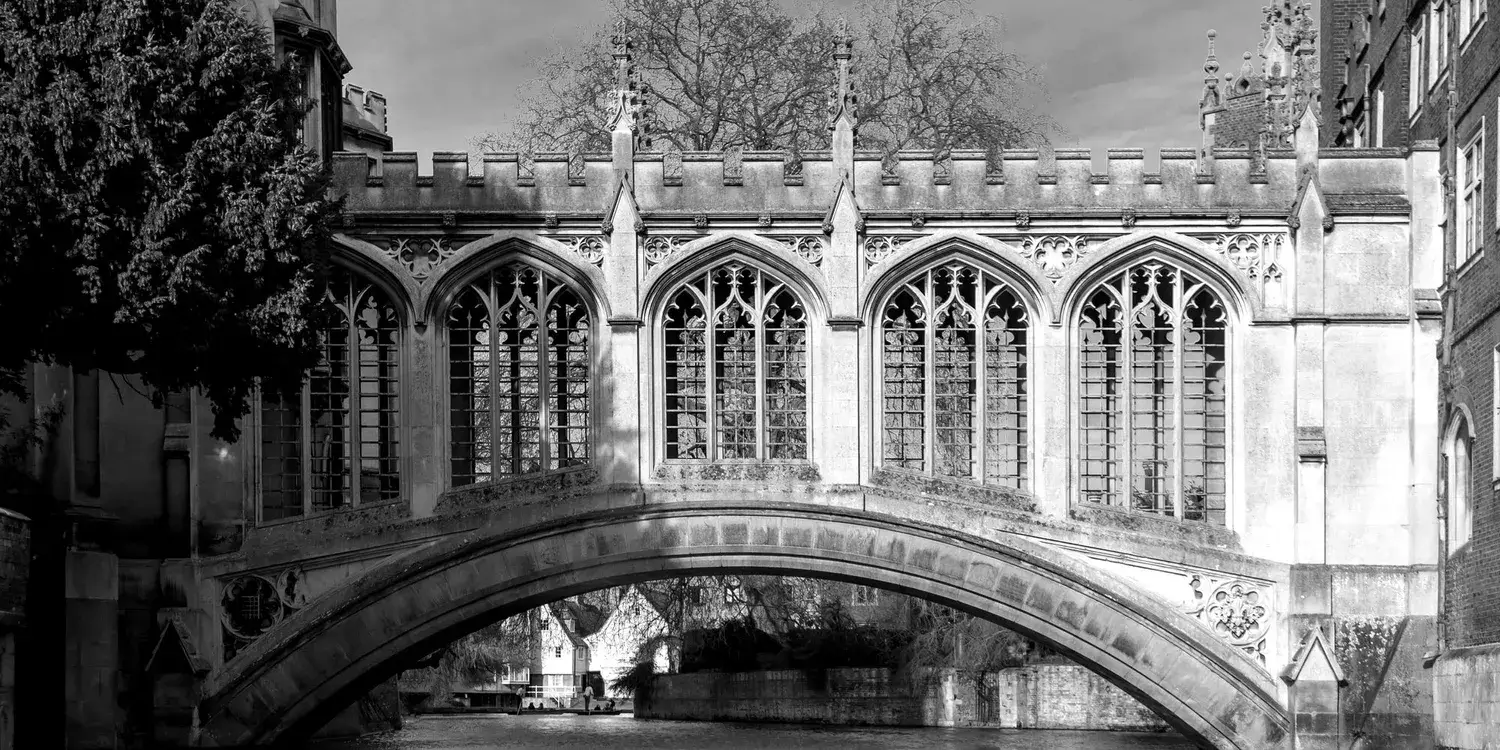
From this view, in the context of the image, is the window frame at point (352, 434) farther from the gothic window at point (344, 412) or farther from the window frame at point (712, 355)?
the window frame at point (712, 355)

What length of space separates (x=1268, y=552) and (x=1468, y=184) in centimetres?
395

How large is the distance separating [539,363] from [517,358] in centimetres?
54

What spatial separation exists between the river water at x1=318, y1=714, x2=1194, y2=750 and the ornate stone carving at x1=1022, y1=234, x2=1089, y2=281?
29.7 ft

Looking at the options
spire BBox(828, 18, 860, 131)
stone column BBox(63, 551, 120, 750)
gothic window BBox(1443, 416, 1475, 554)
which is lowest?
stone column BBox(63, 551, 120, 750)

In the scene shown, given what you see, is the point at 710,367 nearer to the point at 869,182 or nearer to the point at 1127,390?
the point at 869,182

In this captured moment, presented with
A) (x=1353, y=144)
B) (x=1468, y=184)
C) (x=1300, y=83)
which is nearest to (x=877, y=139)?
(x=1353, y=144)

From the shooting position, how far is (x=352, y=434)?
69.1 ft

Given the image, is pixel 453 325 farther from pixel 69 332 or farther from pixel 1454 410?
pixel 1454 410

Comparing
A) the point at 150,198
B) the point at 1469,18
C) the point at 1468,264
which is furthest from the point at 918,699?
the point at 150,198

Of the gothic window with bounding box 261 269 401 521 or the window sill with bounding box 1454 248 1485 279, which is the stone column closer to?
the gothic window with bounding box 261 269 401 521

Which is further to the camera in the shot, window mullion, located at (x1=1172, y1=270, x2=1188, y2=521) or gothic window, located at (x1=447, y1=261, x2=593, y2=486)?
gothic window, located at (x1=447, y1=261, x2=593, y2=486)

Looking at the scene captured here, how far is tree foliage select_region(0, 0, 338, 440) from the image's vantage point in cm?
1634

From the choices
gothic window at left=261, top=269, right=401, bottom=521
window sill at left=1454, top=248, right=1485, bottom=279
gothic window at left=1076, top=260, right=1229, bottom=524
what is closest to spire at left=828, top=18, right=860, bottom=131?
gothic window at left=1076, top=260, right=1229, bottom=524

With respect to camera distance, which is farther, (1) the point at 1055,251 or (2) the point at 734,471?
(2) the point at 734,471
